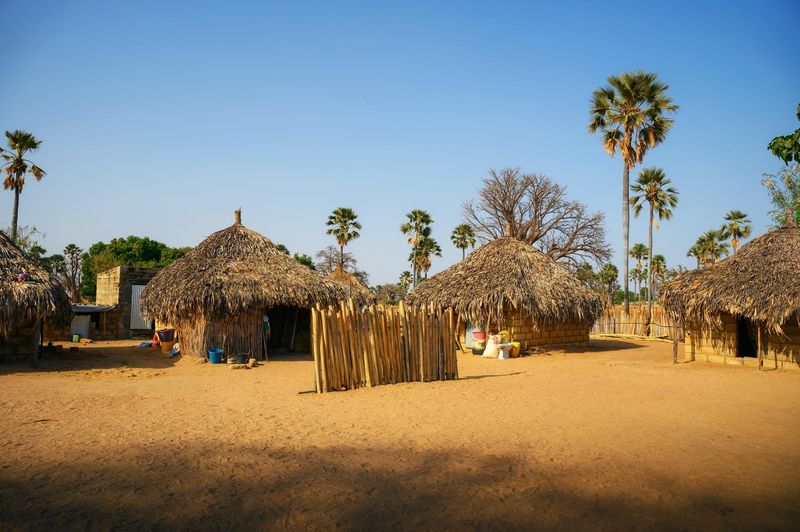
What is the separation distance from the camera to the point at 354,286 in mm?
20688

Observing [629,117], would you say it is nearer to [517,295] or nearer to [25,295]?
[517,295]

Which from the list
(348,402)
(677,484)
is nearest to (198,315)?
(348,402)

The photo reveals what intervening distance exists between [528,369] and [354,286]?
9.14 m

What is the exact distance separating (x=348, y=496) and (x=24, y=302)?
1188 cm

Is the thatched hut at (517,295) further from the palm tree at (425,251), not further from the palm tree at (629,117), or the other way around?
the palm tree at (425,251)

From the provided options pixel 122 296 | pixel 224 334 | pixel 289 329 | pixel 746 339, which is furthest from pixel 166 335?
pixel 746 339

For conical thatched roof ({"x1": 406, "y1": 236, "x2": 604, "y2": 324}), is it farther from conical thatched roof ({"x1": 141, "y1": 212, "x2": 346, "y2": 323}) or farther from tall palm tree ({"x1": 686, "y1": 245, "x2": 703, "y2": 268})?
tall palm tree ({"x1": 686, "y1": 245, "x2": 703, "y2": 268})

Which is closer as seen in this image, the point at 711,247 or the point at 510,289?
the point at 510,289

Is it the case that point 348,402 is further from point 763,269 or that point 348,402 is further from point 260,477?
point 763,269

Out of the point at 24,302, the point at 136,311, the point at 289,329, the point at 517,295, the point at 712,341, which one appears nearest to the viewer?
the point at 24,302

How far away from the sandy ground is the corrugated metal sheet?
14480 millimetres

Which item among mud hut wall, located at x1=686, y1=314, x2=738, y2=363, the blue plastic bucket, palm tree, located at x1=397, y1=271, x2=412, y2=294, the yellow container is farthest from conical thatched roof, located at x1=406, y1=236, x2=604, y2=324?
palm tree, located at x1=397, y1=271, x2=412, y2=294

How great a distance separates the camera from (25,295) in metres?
12.7

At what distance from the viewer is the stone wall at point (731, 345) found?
12.4 m
